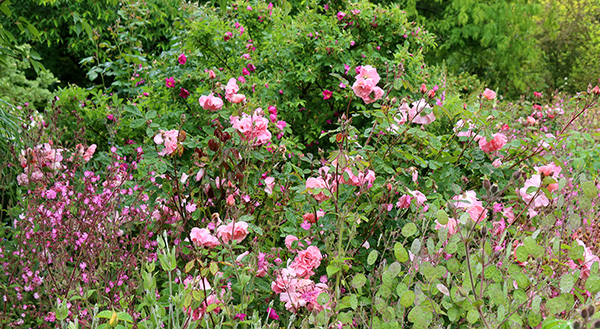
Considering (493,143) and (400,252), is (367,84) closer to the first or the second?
(493,143)

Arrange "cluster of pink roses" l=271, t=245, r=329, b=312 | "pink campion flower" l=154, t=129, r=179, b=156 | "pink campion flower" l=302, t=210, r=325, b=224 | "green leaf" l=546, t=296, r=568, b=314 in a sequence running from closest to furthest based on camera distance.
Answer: "green leaf" l=546, t=296, r=568, b=314, "cluster of pink roses" l=271, t=245, r=329, b=312, "pink campion flower" l=154, t=129, r=179, b=156, "pink campion flower" l=302, t=210, r=325, b=224

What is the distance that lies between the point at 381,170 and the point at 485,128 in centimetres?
52

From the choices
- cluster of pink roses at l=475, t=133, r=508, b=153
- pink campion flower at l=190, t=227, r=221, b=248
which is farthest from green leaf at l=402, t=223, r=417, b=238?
cluster of pink roses at l=475, t=133, r=508, b=153

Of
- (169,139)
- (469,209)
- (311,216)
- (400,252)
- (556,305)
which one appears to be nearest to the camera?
(556,305)

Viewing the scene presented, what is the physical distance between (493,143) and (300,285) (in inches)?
47.1

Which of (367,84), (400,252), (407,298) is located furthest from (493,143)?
(407,298)

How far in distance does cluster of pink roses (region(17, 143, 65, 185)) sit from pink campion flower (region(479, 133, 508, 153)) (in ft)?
7.20

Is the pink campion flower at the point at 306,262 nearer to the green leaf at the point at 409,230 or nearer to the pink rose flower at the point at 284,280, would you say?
the pink rose flower at the point at 284,280

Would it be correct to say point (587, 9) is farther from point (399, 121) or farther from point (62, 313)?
point (62, 313)

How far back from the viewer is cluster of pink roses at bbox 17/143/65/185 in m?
2.62

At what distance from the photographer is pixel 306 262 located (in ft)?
6.23

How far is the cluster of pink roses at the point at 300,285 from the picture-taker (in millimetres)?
1819

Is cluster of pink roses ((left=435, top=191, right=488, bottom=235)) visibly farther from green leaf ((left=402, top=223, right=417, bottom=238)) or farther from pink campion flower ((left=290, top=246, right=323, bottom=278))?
pink campion flower ((left=290, top=246, right=323, bottom=278))

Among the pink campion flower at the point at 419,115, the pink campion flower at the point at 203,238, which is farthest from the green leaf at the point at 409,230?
the pink campion flower at the point at 419,115
